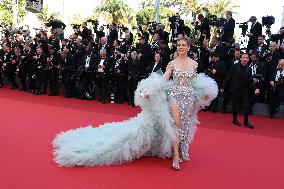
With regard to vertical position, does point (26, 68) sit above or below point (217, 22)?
below

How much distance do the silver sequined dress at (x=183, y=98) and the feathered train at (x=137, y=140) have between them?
0.14m

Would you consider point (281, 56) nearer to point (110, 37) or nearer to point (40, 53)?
point (110, 37)

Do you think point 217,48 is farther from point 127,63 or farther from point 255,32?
point 127,63

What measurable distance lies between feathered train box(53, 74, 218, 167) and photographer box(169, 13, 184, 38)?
7772 mm

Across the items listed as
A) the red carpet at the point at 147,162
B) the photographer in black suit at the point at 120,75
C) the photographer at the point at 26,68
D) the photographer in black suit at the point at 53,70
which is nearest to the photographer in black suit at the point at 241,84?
the red carpet at the point at 147,162

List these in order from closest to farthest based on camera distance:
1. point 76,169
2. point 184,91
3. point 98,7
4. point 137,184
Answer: point 137,184 < point 76,169 < point 184,91 < point 98,7

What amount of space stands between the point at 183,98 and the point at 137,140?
75cm

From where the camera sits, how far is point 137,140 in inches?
178

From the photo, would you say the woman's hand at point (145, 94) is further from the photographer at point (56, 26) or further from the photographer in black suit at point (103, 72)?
the photographer at point (56, 26)

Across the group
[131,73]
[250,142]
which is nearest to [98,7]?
[131,73]

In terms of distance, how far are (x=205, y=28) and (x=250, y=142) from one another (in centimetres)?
671

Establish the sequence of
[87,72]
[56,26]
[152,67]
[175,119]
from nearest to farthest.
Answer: [175,119] < [152,67] < [87,72] < [56,26]

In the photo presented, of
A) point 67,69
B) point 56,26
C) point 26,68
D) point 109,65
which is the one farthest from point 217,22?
point 56,26

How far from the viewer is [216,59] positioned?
9461 millimetres
